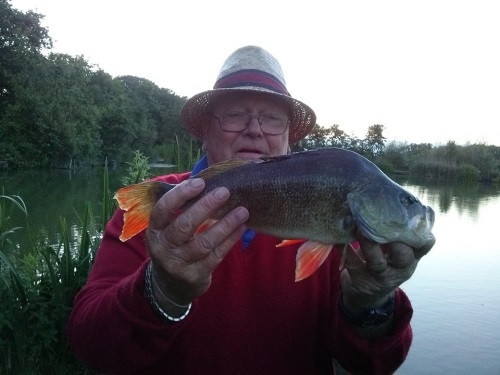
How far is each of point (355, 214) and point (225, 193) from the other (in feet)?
1.69

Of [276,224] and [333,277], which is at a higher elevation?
[276,224]

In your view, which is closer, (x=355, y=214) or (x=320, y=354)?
(x=355, y=214)

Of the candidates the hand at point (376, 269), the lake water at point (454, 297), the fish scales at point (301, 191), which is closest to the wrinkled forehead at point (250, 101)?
the fish scales at point (301, 191)

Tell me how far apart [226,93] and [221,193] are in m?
1.17

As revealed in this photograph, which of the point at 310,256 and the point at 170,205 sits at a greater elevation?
the point at 170,205

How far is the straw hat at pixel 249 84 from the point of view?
9.25 feet

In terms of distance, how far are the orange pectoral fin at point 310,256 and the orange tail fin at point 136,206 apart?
2.16ft

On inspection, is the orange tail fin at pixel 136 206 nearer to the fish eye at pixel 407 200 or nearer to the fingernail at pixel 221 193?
the fingernail at pixel 221 193

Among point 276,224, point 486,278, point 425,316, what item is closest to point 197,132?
point 276,224

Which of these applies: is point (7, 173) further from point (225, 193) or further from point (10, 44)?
point (225, 193)

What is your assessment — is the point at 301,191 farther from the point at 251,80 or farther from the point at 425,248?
the point at 251,80

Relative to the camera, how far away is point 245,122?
9.30ft

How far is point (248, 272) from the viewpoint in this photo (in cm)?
246

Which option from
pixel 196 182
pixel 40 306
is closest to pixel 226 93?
pixel 196 182
